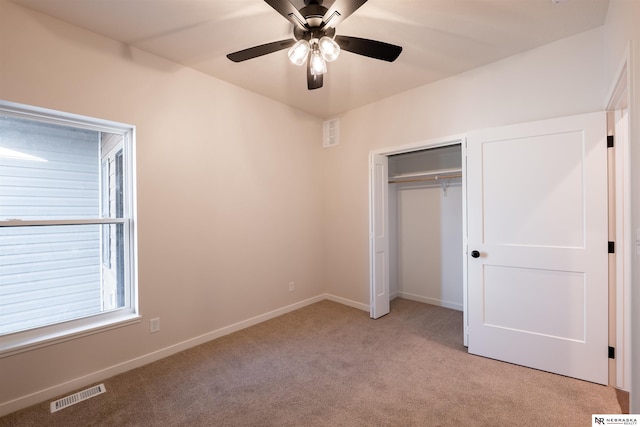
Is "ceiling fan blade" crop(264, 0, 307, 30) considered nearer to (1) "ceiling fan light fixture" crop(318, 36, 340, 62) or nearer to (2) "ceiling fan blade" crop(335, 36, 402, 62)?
(1) "ceiling fan light fixture" crop(318, 36, 340, 62)

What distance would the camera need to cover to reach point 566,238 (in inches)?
90.3

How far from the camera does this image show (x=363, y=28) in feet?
7.25

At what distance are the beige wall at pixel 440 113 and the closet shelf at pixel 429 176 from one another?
69 cm

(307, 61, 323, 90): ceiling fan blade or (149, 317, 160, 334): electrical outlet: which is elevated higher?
(307, 61, 323, 90): ceiling fan blade

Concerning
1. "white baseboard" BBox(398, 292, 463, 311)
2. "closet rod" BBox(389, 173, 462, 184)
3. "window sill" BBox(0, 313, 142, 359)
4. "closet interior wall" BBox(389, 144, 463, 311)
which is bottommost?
"white baseboard" BBox(398, 292, 463, 311)

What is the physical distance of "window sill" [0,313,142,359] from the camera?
1967 millimetres

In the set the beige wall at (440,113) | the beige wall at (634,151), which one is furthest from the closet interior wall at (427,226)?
the beige wall at (634,151)

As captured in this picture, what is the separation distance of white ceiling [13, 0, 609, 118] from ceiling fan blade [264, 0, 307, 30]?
30 cm

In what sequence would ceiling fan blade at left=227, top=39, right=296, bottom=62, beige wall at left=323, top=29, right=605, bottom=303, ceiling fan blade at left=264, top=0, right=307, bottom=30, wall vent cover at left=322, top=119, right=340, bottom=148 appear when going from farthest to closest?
wall vent cover at left=322, top=119, right=340, bottom=148, beige wall at left=323, top=29, right=605, bottom=303, ceiling fan blade at left=227, top=39, right=296, bottom=62, ceiling fan blade at left=264, top=0, right=307, bottom=30

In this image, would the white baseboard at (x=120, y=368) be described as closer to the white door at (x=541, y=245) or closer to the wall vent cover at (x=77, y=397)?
the wall vent cover at (x=77, y=397)

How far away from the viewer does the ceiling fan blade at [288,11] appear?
1.51 metres

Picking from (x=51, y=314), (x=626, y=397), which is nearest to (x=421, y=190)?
(x=626, y=397)

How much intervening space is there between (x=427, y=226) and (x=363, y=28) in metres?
2.82

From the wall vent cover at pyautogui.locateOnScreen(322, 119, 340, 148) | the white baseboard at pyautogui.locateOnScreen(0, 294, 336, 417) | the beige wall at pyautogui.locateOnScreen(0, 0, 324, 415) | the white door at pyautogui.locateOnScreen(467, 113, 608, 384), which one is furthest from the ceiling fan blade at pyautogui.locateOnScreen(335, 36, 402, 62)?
the white baseboard at pyautogui.locateOnScreen(0, 294, 336, 417)
